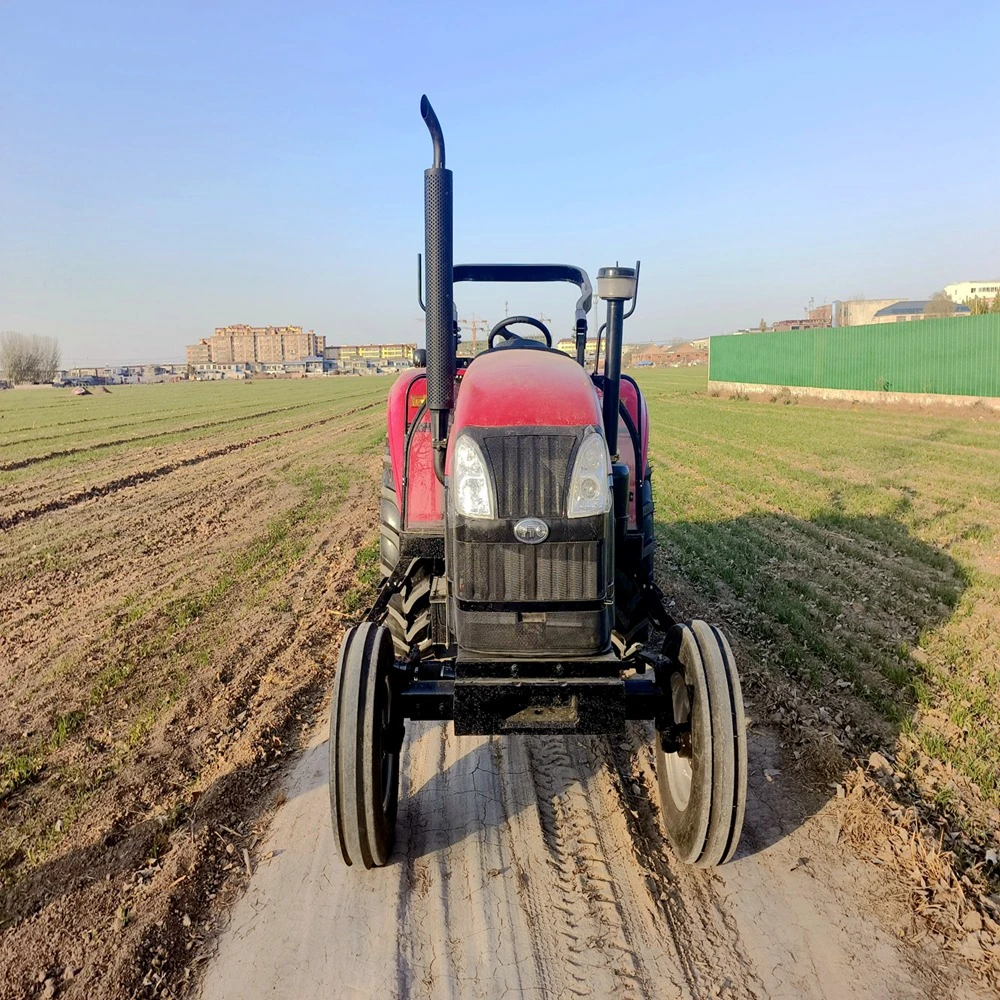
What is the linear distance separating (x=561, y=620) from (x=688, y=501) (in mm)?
7913

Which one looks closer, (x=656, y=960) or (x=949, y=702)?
(x=656, y=960)

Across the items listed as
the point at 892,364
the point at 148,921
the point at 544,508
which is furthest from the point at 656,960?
the point at 892,364

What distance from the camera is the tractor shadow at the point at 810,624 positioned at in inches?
147

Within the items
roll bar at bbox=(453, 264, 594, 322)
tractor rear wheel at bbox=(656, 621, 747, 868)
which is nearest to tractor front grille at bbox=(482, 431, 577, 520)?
tractor rear wheel at bbox=(656, 621, 747, 868)

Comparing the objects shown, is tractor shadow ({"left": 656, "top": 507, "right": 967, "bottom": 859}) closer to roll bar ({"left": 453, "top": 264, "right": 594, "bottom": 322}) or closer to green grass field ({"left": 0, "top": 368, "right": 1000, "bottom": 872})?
→ green grass field ({"left": 0, "top": 368, "right": 1000, "bottom": 872})

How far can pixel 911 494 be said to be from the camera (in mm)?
10414

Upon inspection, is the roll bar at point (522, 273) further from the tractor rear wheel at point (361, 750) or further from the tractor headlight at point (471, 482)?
the tractor rear wheel at point (361, 750)

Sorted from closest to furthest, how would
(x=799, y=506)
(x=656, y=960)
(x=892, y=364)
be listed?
(x=656, y=960) → (x=799, y=506) → (x=892, y=364)

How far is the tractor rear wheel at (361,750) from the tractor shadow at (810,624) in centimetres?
151

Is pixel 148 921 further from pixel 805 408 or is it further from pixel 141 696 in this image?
pixel 805 408

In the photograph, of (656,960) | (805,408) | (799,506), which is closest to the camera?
(656,960)

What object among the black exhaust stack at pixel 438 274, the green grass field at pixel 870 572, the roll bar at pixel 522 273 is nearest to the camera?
the black exhaust stack at pixel 438 274

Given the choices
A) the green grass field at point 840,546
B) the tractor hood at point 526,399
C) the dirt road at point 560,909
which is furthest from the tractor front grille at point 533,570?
the green grass field at point 840,546

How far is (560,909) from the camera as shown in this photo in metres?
2.78
